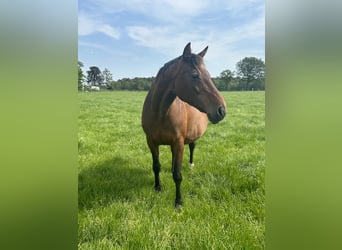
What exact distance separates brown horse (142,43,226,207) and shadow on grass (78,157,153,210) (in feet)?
0.90

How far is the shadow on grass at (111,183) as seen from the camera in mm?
2289

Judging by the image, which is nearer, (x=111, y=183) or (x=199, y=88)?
(x=199, y=88)

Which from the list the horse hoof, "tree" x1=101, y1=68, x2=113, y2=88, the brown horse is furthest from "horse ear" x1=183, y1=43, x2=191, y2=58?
the horse hoof

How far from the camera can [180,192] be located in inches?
95.6

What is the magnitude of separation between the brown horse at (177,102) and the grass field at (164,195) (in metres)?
0.27

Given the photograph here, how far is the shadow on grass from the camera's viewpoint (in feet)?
7.51

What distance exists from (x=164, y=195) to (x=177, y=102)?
3.17 feet

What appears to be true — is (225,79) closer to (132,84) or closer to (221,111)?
(221,111)

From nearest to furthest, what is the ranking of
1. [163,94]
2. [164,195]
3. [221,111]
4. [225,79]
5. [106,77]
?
1. [221,111]
2. [225,79]
3. [163,94]
4. [164,195]
5. [106,77]

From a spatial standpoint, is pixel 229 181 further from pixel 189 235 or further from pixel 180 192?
pixel 189 235

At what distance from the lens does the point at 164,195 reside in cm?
246

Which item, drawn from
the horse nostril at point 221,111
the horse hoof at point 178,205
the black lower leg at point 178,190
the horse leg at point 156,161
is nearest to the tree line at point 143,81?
the horse nostril at point 221,111

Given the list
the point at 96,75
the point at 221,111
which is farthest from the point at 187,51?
the point at 96,75

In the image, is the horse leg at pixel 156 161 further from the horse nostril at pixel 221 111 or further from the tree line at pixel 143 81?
the horse nostril at pixel 221 111
